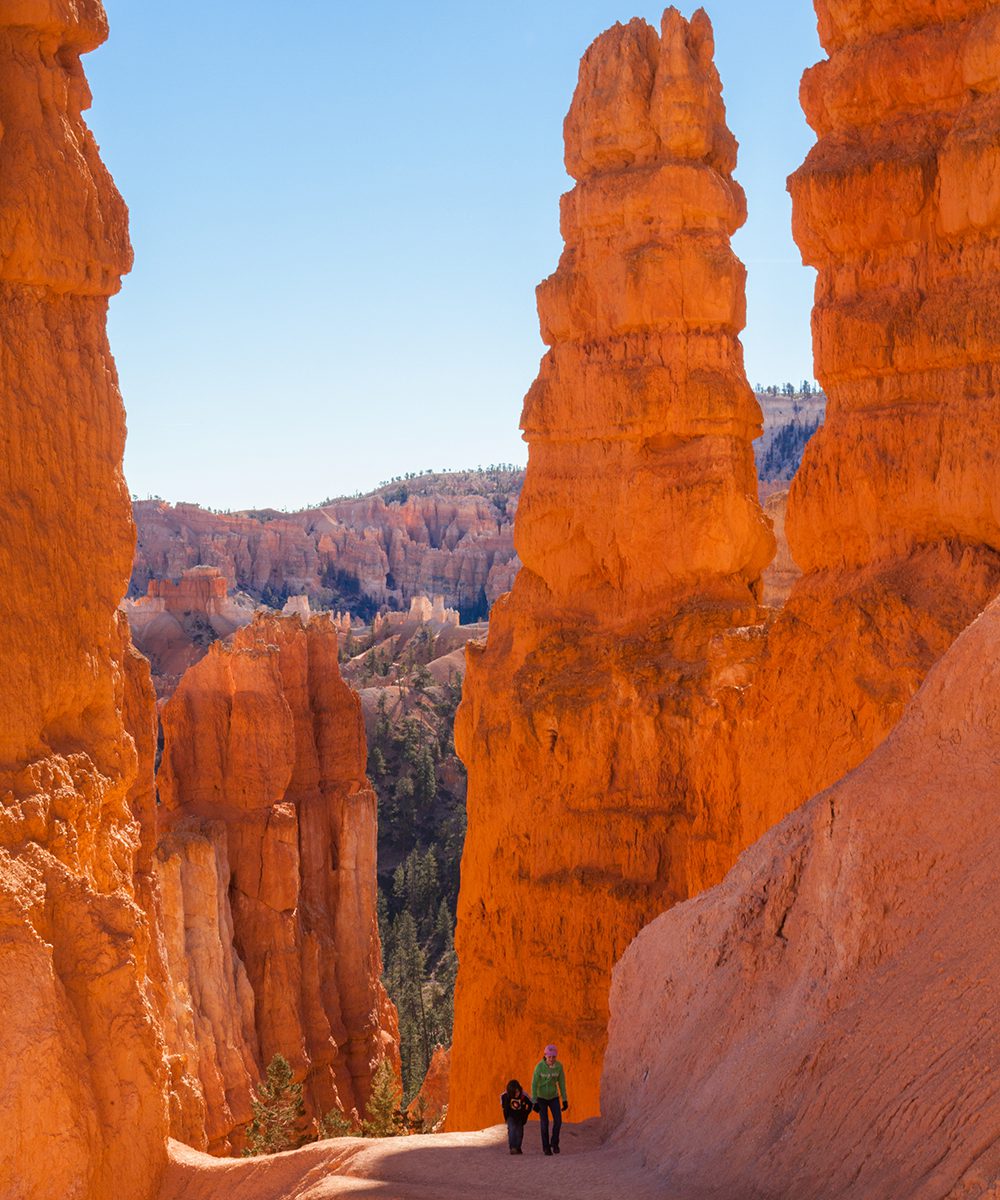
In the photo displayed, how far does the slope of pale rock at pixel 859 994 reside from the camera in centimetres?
561

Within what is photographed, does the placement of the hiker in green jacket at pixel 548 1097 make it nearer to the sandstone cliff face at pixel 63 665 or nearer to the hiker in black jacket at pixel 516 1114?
the hiker in black jacket at pixel 516 1114

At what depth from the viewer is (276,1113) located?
62.0ft

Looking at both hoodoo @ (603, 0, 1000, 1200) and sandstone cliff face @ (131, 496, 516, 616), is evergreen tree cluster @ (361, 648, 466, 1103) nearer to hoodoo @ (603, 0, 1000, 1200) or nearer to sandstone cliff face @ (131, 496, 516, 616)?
hoodoo @ (603, 0, 1000, 1200)

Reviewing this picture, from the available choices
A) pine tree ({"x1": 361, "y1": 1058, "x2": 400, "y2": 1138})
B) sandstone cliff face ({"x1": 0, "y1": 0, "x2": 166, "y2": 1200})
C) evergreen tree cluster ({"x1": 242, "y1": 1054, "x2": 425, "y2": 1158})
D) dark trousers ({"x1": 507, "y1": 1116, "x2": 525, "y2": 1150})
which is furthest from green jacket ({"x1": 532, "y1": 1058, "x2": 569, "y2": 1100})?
pine tree ({"x1": 361, "y1": 1058, "x2": 400, "y2": 1138})

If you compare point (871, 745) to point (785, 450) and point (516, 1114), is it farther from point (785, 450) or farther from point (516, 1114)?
point (785, 450)

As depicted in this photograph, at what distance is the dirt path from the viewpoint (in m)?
7.55

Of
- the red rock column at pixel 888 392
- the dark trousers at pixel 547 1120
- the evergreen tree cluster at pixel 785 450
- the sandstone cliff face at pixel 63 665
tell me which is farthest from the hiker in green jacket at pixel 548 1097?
the evergreen tree cluster at pixel 785 450

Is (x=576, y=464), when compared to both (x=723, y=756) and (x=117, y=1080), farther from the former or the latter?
(x=117, y=1080)

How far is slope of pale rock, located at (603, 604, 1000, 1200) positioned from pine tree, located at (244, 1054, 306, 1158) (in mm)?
10797

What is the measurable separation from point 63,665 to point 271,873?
628 inches

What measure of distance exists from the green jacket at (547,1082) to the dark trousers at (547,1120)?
4cm

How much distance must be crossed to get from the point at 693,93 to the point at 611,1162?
12.5 metres

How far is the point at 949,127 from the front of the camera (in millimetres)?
11438

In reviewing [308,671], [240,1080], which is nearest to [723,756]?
[240,1080]
